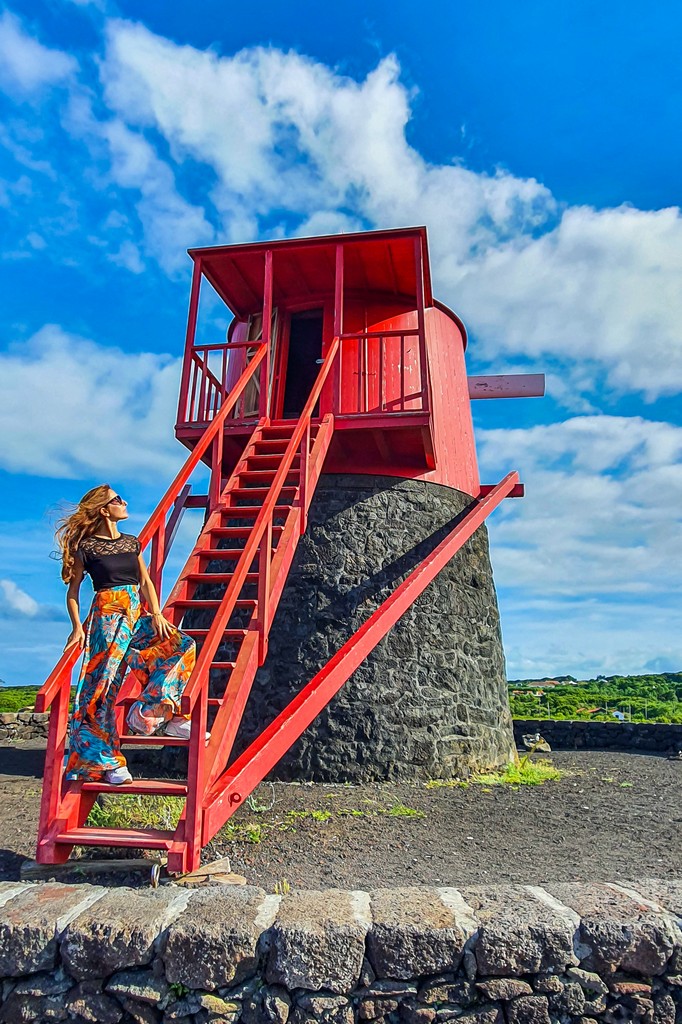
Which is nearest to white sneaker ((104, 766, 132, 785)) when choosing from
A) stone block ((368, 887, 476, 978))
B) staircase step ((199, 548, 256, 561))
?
stone block ((368, 887, 476, 978))

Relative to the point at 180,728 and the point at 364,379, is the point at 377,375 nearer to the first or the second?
the point at 364,379

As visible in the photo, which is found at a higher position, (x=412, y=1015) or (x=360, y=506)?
(x=360, y=506)

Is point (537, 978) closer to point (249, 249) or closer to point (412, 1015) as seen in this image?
point (412, 1015)

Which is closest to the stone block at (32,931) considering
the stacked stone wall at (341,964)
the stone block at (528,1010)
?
the stacked stone wall at (341,964)

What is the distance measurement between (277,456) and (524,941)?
497cm

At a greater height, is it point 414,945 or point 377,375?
point 377,375

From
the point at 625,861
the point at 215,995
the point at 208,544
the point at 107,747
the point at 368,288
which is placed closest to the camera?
the point at 215,995

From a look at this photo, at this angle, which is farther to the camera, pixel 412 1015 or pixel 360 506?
pixel 360 506

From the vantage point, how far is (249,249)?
878cm

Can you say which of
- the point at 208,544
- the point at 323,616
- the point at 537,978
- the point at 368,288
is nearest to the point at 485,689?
the point at 323,616

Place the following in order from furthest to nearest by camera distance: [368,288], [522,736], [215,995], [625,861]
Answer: [522,736]
[368,288]
[625,861]
[215,995]

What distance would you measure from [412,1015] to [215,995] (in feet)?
2.77

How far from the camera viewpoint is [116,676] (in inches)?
172

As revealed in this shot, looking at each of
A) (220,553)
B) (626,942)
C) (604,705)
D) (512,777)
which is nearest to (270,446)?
(220,553)
